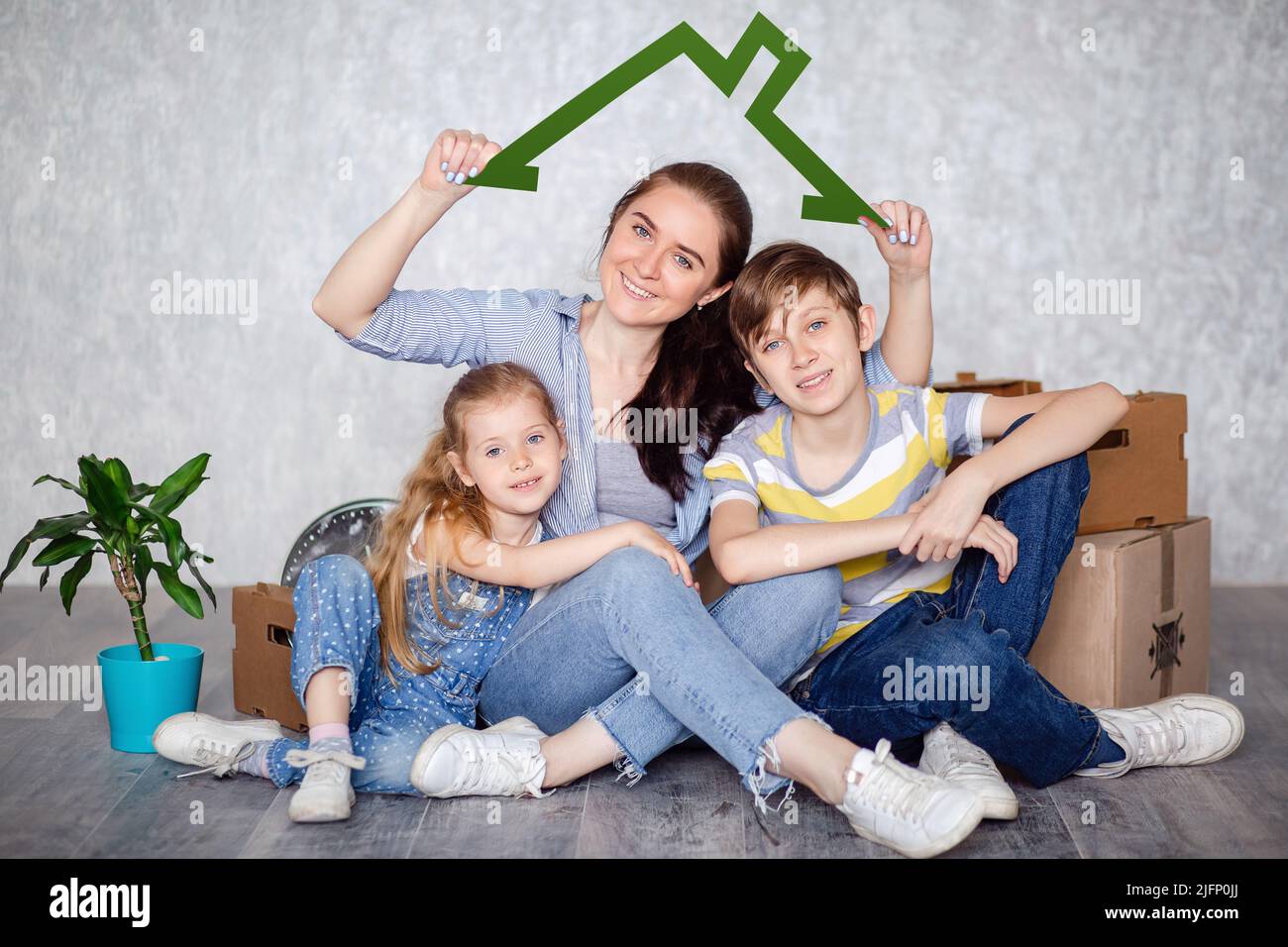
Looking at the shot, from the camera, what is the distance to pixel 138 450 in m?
3.58

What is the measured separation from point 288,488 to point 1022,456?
2273 millimetres

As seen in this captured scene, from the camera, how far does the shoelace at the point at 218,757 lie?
1.97 metres

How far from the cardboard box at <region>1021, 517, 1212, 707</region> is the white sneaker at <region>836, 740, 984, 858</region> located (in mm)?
558

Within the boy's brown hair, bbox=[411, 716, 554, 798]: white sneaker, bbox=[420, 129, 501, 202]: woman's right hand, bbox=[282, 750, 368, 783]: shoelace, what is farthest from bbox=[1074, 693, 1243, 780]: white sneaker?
bbox=[420, 129, 501, 202]: woman's right hand

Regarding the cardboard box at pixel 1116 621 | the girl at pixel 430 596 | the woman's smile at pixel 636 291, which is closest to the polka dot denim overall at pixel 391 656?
the girl at pixel 430 596

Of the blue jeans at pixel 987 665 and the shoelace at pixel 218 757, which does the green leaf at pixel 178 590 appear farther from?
the blue jeans at pixel 987 665

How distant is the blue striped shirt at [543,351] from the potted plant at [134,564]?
14.7 inches

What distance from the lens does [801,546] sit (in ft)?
6.09

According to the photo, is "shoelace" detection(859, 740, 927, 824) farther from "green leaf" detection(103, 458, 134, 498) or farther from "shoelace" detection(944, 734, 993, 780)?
"green leaf" detection(103, 458, 134, 498)

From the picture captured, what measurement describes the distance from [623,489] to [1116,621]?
799 millimetres
